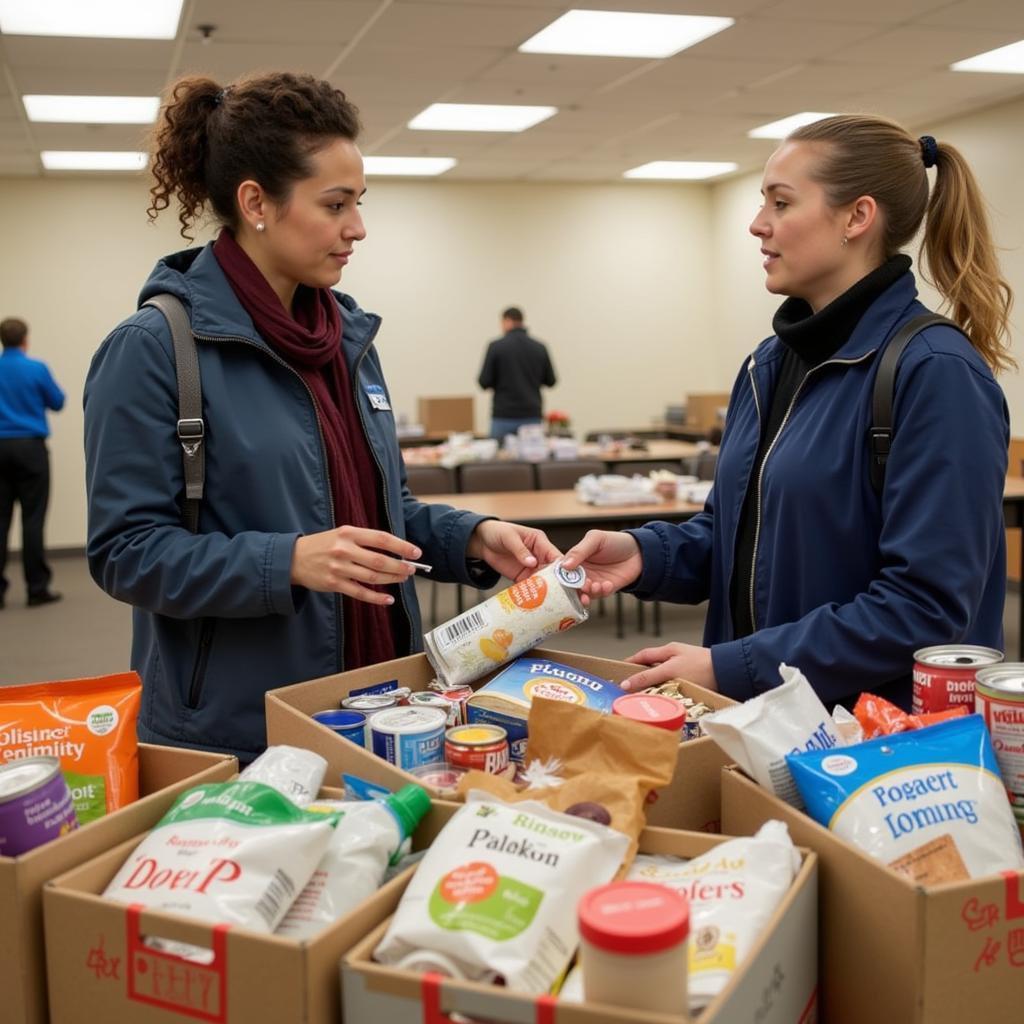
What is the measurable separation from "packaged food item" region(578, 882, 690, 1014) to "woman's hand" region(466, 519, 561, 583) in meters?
0.88

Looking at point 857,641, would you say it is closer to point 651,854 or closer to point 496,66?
point 651,854

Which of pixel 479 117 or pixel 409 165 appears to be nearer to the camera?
pixel 479 117

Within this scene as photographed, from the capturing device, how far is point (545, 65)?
19.6 feet

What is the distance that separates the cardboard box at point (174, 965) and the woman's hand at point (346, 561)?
48 centimetres

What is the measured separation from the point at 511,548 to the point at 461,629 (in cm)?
30

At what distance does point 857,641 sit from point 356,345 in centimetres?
89

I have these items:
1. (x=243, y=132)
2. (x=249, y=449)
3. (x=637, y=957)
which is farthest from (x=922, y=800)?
(x=243, y=132)

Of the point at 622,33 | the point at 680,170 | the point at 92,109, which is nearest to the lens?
the point at 622,33

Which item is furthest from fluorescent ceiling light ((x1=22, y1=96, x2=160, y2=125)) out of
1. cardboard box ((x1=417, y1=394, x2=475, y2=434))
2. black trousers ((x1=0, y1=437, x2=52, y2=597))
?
cardboard box ((x1=417, y1=394, x2=475, y2=434))

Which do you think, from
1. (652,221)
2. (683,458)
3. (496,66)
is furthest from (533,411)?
(496,66)

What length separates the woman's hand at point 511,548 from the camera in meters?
1.68

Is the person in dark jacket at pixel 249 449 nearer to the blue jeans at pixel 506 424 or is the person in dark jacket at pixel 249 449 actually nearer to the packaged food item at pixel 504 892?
the packaged food item at pixel 504 892

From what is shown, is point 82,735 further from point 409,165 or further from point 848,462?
point 409,165

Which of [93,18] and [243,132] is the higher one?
[93,18]
